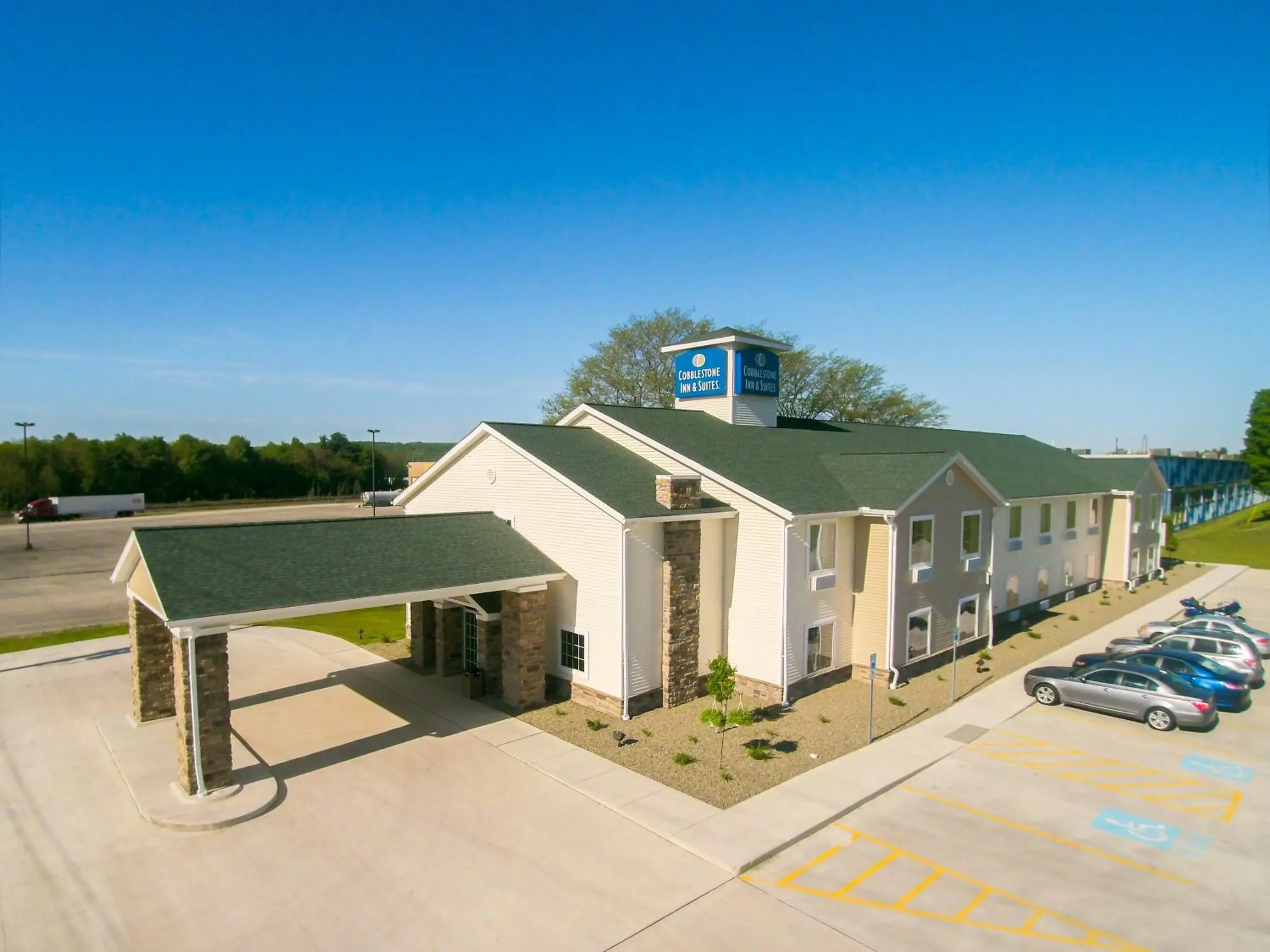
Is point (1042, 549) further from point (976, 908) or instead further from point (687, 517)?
point (976, 908)

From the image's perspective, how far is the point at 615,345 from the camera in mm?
57219

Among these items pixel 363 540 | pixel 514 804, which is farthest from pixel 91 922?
pixel 363 540

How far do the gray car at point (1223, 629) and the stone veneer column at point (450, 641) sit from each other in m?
24.3

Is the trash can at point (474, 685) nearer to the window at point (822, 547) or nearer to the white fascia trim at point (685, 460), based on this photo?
the white fascia trim at point (685, 460)

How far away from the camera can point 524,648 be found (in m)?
19.9

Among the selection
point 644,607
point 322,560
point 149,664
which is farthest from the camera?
point 644,607

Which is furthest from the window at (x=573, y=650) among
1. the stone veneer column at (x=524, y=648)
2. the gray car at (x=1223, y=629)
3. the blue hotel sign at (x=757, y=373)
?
the gray car at (x=1223, y=629)

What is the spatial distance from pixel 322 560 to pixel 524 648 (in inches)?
223

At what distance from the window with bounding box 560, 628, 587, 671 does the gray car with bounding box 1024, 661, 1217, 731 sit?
12.9 metres

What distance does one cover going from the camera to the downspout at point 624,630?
19172 mm

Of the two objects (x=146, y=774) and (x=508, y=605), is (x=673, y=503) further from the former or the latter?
(x=146, y=774)

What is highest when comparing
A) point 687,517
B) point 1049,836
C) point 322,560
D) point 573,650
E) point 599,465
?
point 599,465

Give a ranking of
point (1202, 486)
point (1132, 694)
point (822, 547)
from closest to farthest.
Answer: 1. point (1132, 694)
2. point (822, 547)
3. point (1202, 486)

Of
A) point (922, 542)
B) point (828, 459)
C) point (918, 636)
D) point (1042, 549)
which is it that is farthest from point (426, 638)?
point (1042, 549)
